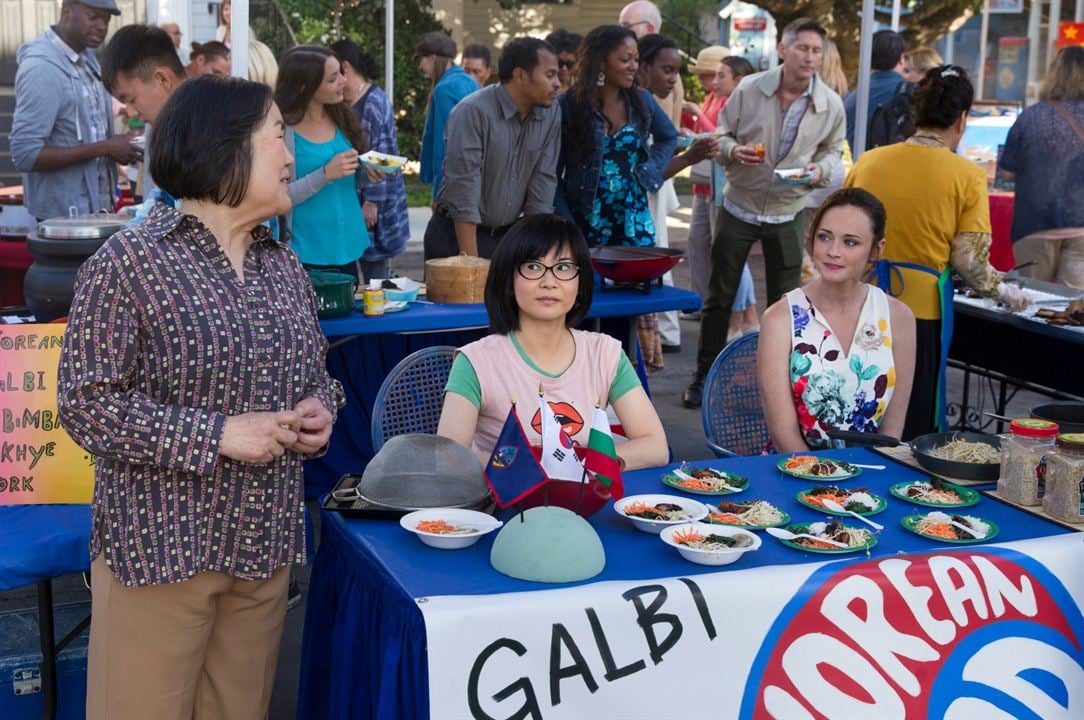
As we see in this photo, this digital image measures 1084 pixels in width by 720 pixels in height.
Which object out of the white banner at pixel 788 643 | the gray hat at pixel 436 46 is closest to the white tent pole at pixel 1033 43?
the gray hat at pixel 436 46

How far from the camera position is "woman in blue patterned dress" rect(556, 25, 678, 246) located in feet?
19.0

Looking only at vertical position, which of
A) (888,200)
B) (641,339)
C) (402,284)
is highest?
(888,200)

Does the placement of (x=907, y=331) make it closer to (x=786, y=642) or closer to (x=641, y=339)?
(x=786, y=642)

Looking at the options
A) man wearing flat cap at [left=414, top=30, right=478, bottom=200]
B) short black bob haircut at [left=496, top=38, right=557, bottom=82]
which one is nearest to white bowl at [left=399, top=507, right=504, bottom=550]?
short black bob haircut at [left=496, top=38, right=557, bottom=82]

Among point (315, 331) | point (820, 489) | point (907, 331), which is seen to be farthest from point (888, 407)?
point (315, 331)

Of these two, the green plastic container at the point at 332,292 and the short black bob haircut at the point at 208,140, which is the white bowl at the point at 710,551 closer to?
the short black bob haircut at the point at 208,140

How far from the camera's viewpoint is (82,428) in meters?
2.20

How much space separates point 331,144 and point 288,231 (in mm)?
455

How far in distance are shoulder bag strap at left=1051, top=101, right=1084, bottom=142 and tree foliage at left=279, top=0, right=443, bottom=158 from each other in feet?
47.1

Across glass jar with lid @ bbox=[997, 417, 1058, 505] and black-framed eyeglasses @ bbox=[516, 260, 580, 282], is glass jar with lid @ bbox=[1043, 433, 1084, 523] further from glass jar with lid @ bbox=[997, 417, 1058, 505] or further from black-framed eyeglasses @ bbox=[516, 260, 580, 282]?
black-framed eyeglasses @ bbox=[516, 260, 580, 282]

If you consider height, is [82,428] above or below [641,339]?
above

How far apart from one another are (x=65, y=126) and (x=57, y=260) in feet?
7.27

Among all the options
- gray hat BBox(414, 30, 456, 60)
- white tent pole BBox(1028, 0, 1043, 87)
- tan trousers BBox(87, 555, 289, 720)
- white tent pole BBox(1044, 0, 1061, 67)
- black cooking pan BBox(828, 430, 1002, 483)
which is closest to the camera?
tan trousers BBox(87, 555, 289, 720)

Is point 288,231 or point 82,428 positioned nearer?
point 82,428
